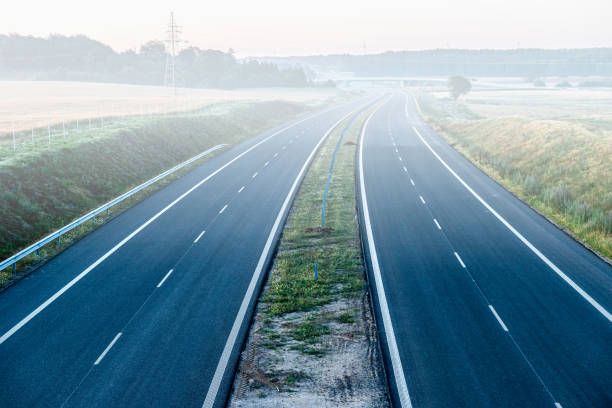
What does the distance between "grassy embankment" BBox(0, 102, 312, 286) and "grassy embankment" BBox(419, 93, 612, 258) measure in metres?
20.7

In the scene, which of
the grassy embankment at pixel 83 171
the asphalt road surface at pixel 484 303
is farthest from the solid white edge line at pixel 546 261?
the grassy embankment at pixel 83 171

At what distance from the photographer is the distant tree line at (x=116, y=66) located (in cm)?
15162

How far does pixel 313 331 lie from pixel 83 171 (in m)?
21.3

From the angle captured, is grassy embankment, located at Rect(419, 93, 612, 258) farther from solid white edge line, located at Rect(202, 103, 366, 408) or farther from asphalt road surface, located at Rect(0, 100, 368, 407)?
asphalt road surface, located at Rect(0, 100, 368, 407)

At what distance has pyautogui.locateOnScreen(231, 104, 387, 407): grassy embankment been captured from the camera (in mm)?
11375

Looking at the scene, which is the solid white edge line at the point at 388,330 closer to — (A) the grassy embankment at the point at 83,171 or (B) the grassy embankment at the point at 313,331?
(B) the grassy embankment at the point at 313,331

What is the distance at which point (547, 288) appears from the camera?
16859 mm

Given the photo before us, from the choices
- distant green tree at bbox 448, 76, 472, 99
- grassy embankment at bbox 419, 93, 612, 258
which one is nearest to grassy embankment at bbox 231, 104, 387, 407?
grassy embankment at bbox 419, 93, 612, 258

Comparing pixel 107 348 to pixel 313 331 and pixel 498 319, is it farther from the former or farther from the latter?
pixel 498 319

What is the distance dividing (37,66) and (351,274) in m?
167

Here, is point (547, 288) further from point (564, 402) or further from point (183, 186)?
point (183, 186)

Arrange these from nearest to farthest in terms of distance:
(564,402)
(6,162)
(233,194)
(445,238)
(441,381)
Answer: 1. (564,402)
2. (441,381)
3. (445,238)
4. (6,162)
5. (233,194)

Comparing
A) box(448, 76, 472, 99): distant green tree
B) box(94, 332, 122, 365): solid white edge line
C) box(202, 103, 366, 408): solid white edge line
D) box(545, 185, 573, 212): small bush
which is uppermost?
box(448, 76, 472, 99): distant green tree

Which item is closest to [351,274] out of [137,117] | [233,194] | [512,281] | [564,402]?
[512,281]
